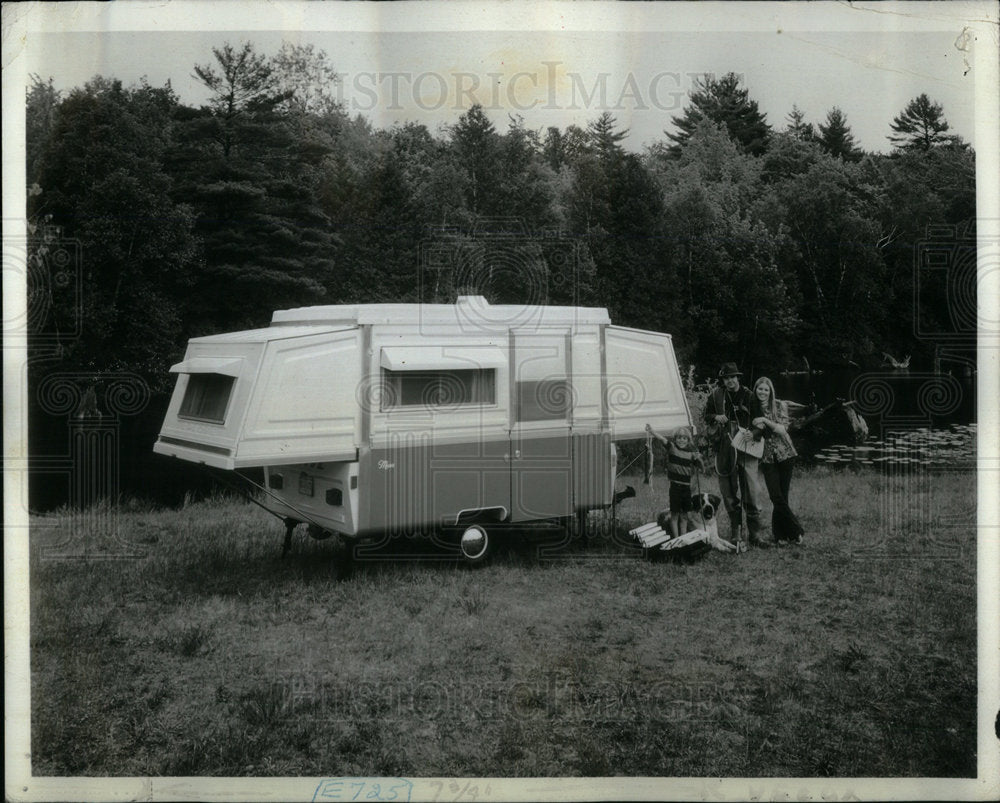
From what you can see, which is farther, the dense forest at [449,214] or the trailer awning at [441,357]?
the trailer awning at [441,357]

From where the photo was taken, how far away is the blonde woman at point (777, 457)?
3.56m

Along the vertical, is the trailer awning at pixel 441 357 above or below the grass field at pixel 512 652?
above

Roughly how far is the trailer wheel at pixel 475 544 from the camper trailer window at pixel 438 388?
655 mm

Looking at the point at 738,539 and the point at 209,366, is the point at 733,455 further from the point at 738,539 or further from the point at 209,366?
the point at 209,366

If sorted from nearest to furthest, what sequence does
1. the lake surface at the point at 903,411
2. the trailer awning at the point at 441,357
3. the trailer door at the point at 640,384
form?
the lake surface at the point at 903,411, the trailer awning at the point at 441,357, the trailer door at the point at 640,384

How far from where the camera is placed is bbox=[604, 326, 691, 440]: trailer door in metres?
3.53

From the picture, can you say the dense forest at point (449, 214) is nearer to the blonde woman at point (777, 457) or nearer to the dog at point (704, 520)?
the blonde woman at point (777, 457)

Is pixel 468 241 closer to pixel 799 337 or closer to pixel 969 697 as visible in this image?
pixel 799 337

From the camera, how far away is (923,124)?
3289 millimetres

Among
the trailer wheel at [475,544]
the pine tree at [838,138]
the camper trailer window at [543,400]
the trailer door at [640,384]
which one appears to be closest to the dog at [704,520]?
the trailer door at [640,384]

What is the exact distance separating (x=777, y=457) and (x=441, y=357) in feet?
5.99

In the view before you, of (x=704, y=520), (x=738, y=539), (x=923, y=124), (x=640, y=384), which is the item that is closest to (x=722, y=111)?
(x=923, y=124)

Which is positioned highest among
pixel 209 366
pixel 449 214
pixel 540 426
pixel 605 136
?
pixel 605 136

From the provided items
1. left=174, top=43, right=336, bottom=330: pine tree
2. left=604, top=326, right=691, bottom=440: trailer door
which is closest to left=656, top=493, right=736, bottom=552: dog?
left=604, top=326, right=691, bottom=440: trailer door
